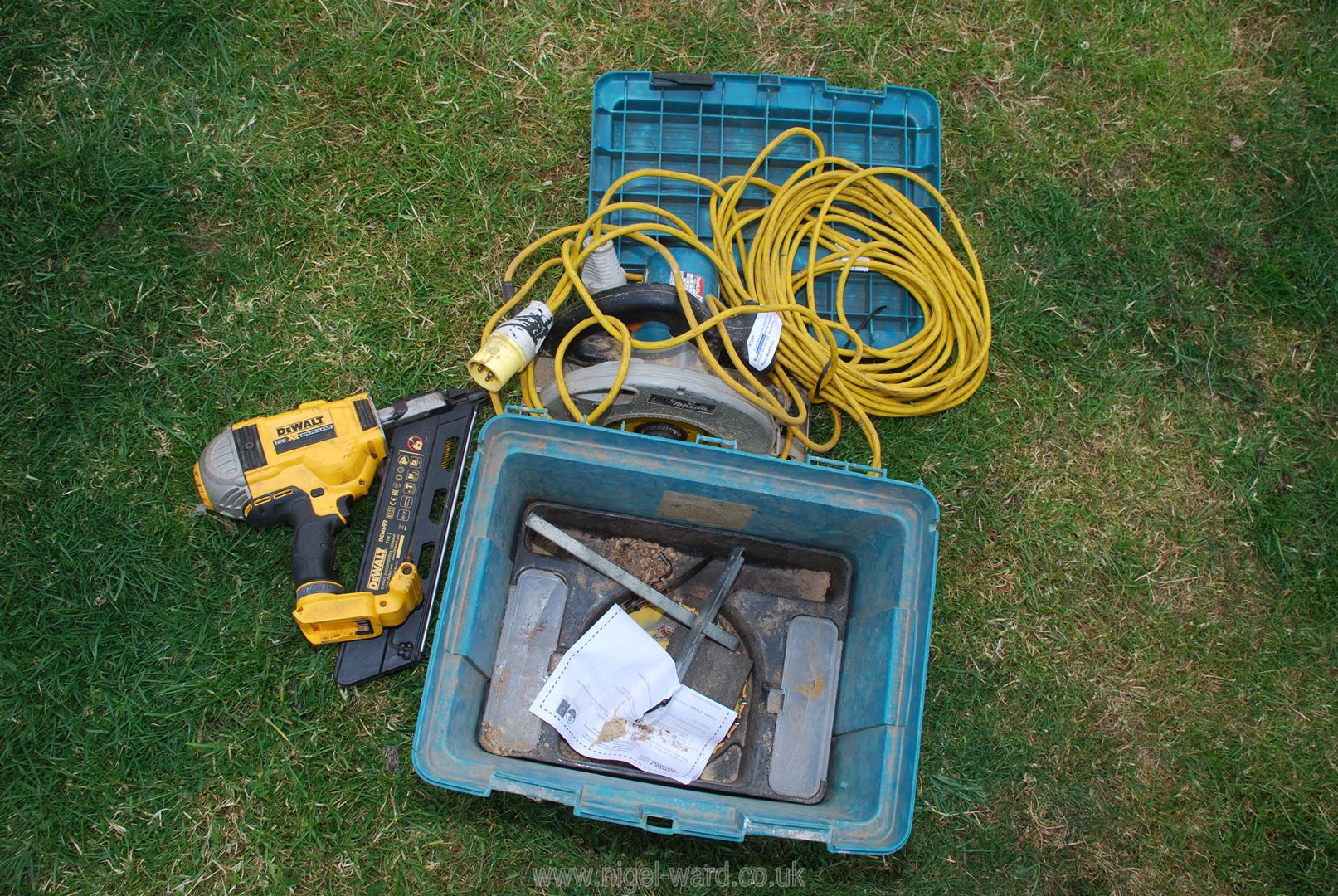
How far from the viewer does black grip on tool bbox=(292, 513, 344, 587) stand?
190cm

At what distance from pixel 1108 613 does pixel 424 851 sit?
67.5 inches

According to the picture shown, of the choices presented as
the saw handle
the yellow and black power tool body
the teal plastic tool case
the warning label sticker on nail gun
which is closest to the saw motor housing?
the saw handle

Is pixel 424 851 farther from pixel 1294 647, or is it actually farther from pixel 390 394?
pixel 1294 647

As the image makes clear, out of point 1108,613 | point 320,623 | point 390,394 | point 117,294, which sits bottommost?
point 1108,613

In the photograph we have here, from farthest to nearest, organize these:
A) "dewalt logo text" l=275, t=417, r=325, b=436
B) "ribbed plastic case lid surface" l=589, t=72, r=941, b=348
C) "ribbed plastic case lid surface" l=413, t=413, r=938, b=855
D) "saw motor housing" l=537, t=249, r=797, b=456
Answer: "ribbed plastic case lid surface" l=589, t=72, r=941, b=348
"dewalt logo text" l=275, t=417, r=325, b=436
"saw motor housing" l=537, t=249, r=797, b=456
"ribbed plastic case lid surface" l=413, t=413, r=938, b=855

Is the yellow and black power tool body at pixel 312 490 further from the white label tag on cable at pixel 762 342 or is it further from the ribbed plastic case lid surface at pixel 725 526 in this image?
the white label tag on cable at pixel 762 342

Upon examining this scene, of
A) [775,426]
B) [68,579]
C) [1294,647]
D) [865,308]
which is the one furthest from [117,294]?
[1294,647]

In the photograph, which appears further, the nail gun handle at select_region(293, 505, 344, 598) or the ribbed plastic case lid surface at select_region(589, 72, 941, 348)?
the ribbed plastic case lid surface at select_region(589, 72, 941, 348)

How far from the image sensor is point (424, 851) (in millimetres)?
1932

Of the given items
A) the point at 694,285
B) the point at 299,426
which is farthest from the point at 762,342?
the point at 299,426

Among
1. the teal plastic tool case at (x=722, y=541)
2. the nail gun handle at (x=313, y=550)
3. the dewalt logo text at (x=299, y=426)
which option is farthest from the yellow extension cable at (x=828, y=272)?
the nail gun handle at (x=313, y=550)

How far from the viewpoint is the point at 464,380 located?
7.12 ft

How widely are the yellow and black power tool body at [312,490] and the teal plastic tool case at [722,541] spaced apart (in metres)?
0.29

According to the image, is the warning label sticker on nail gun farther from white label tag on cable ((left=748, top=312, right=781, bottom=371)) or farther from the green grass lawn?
white label tag on cable ((left=748, top=312, right=781, bottom=371))
